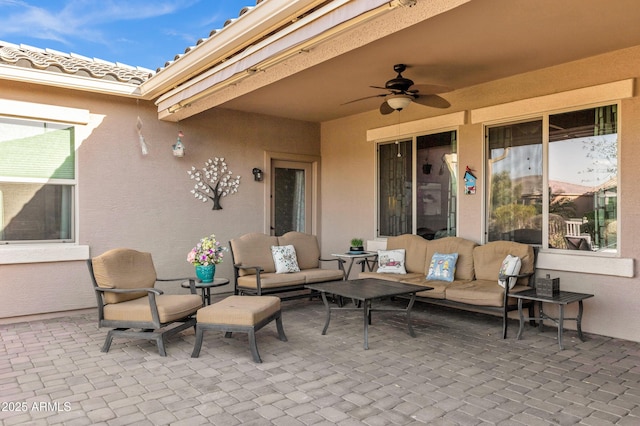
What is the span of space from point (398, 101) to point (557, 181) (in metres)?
2.03

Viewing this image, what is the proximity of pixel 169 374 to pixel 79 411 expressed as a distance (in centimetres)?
74

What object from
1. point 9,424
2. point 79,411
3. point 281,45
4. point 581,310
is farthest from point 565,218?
point 9,424

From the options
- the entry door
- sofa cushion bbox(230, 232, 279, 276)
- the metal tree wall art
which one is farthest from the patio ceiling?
sofa cushion bbox(230, 232, 279, 276)

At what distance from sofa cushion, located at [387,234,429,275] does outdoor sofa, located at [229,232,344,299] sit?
34.3 inches

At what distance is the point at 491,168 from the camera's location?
563cm

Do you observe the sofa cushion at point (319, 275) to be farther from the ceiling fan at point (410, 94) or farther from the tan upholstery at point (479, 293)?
the ceiling fan at point (410, 94)

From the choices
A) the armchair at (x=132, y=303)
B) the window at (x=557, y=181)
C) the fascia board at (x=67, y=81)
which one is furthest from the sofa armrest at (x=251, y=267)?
the window at (x=557, y=181)

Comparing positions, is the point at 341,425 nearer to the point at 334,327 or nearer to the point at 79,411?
the point at 79,411

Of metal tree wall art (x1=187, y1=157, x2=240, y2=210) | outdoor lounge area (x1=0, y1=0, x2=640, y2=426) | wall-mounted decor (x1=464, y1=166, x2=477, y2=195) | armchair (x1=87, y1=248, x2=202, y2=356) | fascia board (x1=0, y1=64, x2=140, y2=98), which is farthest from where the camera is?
metal tree wall art (x1=187, y1=157, x2=240, y2=210)

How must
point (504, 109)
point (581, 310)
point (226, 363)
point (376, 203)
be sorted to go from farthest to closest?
1. point (376, 203)
2. point (504, 109)
3. point (581, 310)
4. point (226, 363)

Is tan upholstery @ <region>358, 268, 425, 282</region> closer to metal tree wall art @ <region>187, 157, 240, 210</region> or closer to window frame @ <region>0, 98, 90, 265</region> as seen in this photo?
metal tree wall art @ <region>187, 157, 240, 210</region>

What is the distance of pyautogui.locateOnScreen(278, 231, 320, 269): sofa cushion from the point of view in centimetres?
636

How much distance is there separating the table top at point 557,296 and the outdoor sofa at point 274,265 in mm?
2354

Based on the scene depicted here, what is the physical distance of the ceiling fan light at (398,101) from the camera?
4660mm
